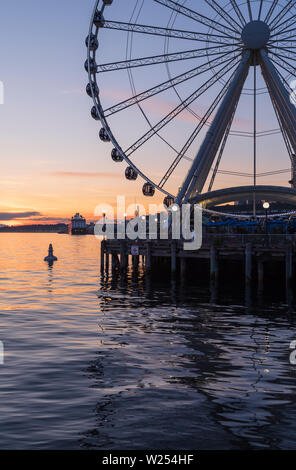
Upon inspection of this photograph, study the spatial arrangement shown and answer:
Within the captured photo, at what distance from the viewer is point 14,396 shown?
14.9 metres

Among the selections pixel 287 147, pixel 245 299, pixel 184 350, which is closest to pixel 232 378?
pixel 184 350

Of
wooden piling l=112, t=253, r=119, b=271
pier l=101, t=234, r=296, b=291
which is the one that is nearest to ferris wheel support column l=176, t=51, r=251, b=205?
pier l=101, t=234, r=296, b=291

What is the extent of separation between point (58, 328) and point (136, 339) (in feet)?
14.0

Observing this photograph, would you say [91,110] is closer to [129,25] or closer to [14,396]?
[129,25]

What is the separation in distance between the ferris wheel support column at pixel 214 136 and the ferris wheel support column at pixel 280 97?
1707 millimetres

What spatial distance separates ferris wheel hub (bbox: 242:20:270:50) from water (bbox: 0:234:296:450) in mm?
25386

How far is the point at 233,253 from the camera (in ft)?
A: 140

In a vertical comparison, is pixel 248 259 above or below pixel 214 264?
above

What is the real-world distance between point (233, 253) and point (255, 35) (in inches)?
746

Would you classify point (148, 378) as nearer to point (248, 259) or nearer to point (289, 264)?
point (289, 264)

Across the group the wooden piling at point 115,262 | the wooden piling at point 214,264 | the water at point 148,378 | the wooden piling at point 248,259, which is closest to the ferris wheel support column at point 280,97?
the wooden piling at point 248,259

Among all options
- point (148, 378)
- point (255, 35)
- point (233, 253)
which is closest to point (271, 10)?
point (255, 35)
